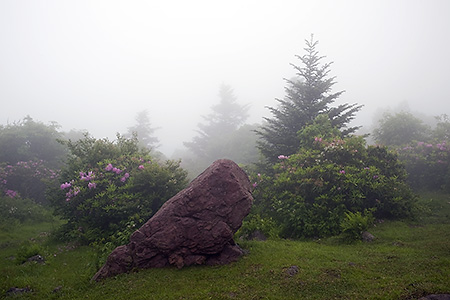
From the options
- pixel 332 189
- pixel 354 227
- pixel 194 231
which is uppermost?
pixel 332 189

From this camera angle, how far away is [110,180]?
1066 cm

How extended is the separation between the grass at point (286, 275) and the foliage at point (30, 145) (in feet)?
47.2

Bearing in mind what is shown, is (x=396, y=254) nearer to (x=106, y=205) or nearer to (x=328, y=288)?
(x=328, y=288)

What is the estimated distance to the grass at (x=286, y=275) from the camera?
193 inches

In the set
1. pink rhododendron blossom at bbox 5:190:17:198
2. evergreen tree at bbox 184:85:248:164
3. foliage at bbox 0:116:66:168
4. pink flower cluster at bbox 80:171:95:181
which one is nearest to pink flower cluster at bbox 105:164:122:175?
pink flower cluster at bbox 80:171:95:181

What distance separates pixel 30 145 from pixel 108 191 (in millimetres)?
15689

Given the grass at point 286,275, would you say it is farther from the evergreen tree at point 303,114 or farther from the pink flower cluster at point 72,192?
the evergreen tree at point 303,114

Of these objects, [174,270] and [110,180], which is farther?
[110,180]

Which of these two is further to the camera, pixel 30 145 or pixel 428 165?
pixel 30 145

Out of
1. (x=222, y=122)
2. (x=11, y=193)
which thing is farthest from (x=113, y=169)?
(x=222, y=122)

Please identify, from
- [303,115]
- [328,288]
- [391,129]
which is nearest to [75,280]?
[328,288]

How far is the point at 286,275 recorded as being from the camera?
5598 millimetres

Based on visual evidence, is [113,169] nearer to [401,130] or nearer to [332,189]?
[332,189]

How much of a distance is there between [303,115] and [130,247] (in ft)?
38.7
